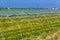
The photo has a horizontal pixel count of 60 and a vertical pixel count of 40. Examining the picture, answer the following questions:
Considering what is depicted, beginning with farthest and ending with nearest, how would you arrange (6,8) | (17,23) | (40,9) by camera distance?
(40,9), (6,8), (17,23)

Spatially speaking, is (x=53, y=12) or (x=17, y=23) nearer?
(x=17, y=23)

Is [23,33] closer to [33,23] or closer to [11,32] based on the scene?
[11,32]

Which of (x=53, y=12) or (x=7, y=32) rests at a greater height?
(x=53, y=12)

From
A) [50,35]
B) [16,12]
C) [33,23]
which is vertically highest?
[16,12]

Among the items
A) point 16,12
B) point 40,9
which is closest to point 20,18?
Result: point 16,12

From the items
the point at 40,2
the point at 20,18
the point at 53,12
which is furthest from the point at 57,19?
the point at 20,18

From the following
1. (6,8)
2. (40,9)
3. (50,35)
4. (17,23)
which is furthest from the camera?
(40,9)
